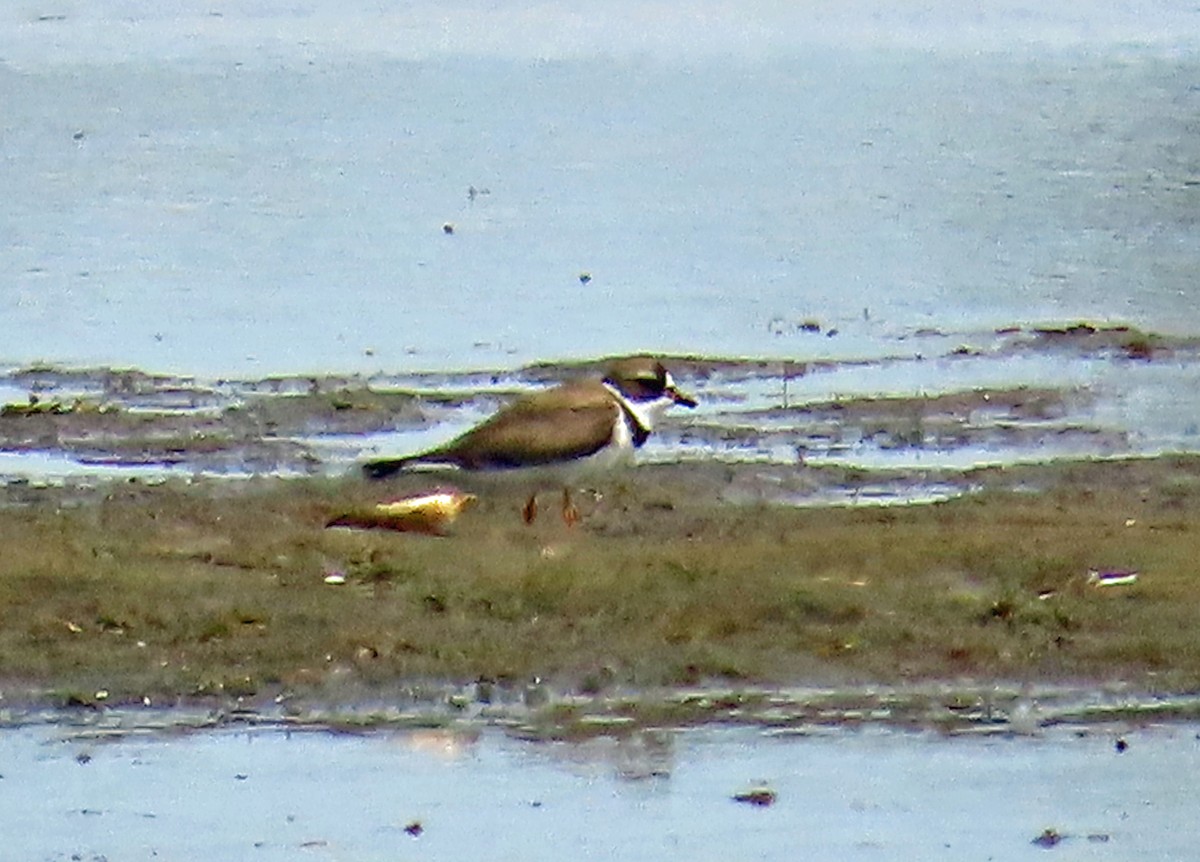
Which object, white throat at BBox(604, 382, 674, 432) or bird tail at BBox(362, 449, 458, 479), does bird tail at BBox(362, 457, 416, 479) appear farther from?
white throat at BBox(604, 382, 674, 432)

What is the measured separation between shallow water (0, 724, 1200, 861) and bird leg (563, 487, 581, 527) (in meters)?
2.78

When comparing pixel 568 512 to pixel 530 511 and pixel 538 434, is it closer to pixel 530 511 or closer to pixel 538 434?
pixel 530 511

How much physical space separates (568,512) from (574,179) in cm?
1143

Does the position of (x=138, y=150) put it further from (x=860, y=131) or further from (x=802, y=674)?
(x=802, y=674)

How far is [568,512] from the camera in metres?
11.6

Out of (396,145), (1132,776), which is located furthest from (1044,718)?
(396,145)

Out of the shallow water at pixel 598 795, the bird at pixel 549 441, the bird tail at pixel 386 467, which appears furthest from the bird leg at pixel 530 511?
the shallow water at pixel 598 795

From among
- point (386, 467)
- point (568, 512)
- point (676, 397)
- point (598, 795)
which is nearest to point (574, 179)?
point (676, 397)

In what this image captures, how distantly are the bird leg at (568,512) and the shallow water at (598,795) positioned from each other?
9.13 feet

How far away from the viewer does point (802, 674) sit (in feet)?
31.1

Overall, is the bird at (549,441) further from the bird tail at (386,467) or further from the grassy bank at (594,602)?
the grassy bank at (594,602)

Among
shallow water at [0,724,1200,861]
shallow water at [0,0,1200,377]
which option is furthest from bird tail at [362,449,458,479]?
shallow water at [0,0,1200,377]

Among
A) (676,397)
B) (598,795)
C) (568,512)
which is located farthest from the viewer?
(676,397)

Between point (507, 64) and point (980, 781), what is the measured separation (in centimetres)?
2200
